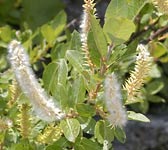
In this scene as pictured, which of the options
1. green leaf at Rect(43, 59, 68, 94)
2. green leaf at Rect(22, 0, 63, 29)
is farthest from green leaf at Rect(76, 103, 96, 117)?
green leaf at Rect(22, 0, 63, 29)

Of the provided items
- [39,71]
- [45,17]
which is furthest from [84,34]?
[45,17]

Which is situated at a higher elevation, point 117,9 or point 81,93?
point 117,9

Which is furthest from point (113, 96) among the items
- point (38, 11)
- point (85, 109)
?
point (38, 11)

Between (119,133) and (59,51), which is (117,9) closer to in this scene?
(119,133)


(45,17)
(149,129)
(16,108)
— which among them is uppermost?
(45,17)

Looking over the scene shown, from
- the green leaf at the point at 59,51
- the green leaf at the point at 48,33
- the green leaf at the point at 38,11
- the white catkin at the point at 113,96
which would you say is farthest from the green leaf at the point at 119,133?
the green leaf at the point at 38,11

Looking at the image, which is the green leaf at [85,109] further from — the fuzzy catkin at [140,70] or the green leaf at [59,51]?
the green leaf at [59,51]

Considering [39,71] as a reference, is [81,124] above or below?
below

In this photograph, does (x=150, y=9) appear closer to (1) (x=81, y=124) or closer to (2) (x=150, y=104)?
(1) (x=81, y=124)
